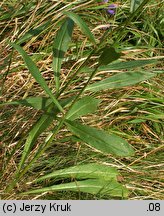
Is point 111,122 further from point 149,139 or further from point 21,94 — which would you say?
point 21,94

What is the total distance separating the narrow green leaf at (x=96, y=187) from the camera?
1.62 m

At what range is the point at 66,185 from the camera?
163 centimetres

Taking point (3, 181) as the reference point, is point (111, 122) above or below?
above

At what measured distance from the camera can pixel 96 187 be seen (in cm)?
163

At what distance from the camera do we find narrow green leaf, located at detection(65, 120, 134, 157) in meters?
1.35

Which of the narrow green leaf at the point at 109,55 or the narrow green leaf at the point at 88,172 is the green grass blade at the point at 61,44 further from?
the narrow green leaf at the point at 88,172

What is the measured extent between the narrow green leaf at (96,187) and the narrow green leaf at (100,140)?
0.97 ft

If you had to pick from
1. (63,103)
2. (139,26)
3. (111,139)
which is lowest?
(111,139)

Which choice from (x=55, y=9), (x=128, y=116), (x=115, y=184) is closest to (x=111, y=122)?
(x=128, y=116)

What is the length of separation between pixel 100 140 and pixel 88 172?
0.33 meters

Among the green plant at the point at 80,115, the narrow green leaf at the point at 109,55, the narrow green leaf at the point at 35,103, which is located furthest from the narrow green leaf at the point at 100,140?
the narrow green leaf at the point at 109,55

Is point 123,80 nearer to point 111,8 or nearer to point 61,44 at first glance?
point 61,44

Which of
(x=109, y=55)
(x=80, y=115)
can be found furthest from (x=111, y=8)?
(x=109, y=55)

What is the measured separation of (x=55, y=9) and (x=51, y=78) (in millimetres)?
482
